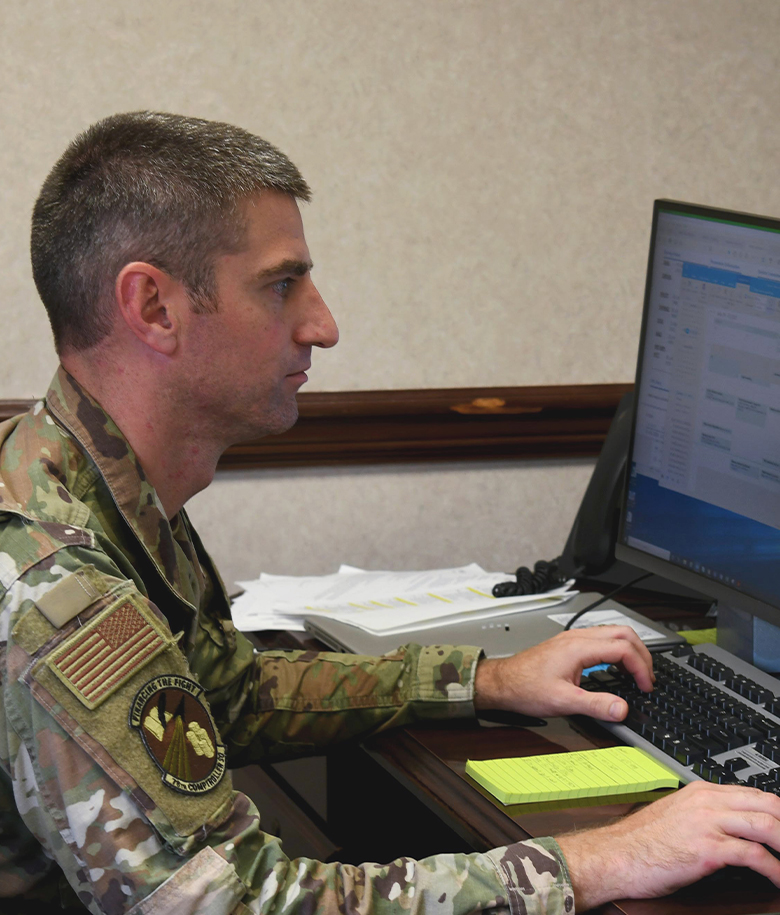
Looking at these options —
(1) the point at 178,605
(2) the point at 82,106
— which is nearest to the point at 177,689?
(1) the point at 178,605

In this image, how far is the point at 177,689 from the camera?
2.88 ft

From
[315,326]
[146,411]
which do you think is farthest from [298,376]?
[146,411]

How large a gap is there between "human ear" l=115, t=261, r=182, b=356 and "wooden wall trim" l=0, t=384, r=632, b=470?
2.84ft

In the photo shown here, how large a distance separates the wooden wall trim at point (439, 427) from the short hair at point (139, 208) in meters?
0.80

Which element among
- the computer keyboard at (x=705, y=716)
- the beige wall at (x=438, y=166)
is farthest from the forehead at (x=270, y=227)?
the beige wall at (x=438, y=166)

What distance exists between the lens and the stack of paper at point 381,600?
4.92 feet

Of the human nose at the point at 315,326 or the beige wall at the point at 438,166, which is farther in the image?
the beige wall at the point at 438,166

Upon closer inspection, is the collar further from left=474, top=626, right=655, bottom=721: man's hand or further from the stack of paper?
the stack of paper

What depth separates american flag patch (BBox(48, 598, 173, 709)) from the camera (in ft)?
2.71

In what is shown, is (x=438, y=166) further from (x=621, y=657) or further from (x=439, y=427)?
(x=621, y=657)

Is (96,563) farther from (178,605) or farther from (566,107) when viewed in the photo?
(566,107)

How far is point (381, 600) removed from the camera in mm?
1598

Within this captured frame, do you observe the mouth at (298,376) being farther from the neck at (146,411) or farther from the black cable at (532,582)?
the black cable at (532,582)

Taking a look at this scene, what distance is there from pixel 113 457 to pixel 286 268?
0.24 meters
